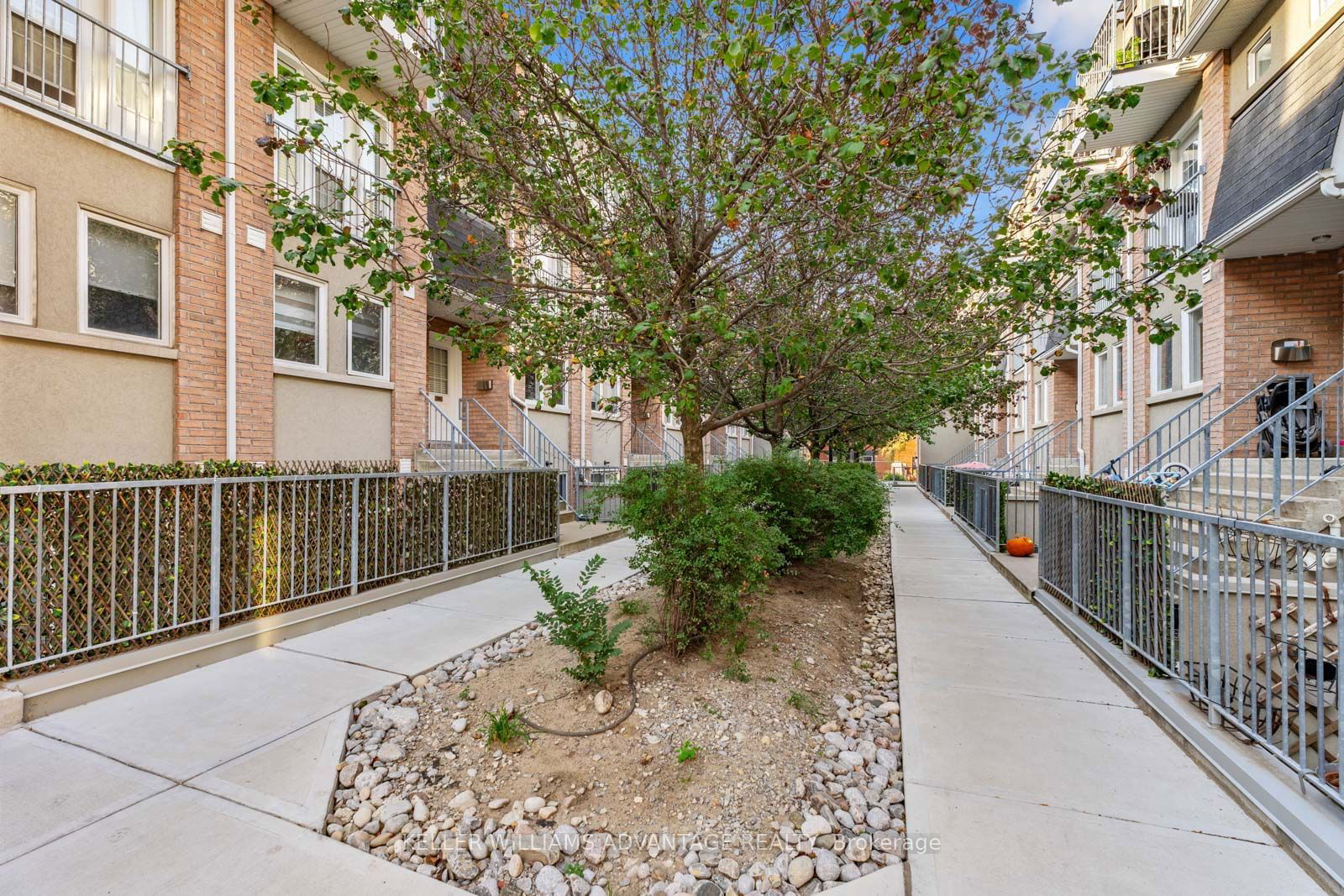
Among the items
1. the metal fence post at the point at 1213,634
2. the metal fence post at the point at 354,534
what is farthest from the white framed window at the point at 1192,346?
the metal fence post at the point at 354,534

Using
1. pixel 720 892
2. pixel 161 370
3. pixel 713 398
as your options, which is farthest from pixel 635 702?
pixel 161 370

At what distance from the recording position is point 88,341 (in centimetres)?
592

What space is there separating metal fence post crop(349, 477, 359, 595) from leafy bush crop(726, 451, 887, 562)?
3.70 meters

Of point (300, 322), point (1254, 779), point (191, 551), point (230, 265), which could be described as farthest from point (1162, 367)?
point (230, 265)

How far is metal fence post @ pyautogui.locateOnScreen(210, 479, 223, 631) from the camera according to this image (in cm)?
461

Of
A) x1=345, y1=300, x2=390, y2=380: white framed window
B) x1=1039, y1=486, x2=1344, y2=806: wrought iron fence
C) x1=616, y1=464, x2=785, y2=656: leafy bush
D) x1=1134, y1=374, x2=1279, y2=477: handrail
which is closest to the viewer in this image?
x1=1039, y1=486, x2=1344, y2=806: wrought iron fence

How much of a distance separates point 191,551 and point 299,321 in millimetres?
4785

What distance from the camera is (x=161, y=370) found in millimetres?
6574

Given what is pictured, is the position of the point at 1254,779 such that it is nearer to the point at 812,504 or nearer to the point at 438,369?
the point at 812,504

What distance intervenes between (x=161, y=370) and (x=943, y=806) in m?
8.06

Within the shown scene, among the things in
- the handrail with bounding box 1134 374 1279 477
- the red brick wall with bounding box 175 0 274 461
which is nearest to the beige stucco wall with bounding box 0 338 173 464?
the red brick wall with bounding box 175 0 274 461

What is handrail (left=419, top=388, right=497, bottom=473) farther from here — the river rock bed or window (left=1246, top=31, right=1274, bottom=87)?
window (left=1246, top=31, right=1274, bottom=87)

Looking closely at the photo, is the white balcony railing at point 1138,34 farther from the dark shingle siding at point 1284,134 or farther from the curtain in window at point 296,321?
the curtain in window at point 296,321

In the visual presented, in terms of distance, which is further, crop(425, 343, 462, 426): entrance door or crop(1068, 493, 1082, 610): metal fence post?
crop(425, 343, 462, 426): entrance door
